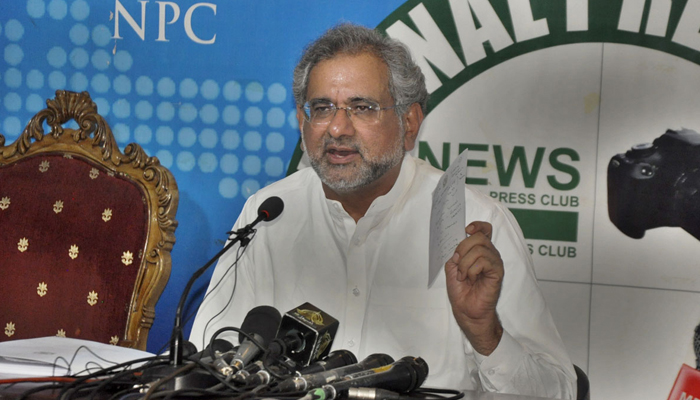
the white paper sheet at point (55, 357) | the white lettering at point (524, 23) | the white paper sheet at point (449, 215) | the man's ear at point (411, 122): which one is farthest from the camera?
the white lettering at point (524, 23)

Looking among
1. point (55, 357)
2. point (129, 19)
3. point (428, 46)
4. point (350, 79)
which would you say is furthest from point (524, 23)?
point (55, 357)

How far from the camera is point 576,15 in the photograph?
8.43 feet

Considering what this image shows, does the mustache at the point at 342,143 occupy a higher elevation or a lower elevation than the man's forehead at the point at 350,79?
lower

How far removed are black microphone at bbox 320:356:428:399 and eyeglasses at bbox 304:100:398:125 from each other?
1055 millimetres

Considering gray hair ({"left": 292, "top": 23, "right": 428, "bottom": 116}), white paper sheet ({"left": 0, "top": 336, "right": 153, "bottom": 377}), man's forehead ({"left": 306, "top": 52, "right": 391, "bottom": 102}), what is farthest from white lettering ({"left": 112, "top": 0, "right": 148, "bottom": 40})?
white paper sheet ({"left": 0, "top": 336, "right": 153, "bottom": 377})

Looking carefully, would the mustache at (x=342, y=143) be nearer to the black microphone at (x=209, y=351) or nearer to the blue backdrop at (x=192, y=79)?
the blue backdrop at (x=192, y=79)

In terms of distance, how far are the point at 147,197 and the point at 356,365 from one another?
1546 mm

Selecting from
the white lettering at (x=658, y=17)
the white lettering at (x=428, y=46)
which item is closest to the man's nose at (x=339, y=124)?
the white lettering at (x=428, y=46)

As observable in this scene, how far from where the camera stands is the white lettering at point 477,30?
261 cm

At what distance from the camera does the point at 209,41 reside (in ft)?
9.21

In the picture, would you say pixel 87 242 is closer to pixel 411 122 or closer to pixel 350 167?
pixel 350 167

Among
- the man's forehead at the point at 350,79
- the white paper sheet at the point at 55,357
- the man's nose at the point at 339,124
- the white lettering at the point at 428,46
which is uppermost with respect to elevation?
the white lettering at the point at 428,46

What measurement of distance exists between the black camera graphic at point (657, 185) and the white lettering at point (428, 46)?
74cm

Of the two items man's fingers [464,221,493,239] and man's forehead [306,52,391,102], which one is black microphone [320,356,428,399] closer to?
man's fingers [464,221,493,239]
